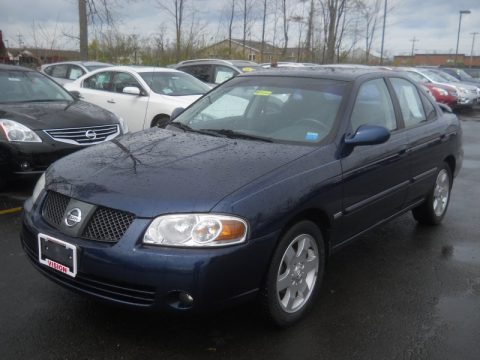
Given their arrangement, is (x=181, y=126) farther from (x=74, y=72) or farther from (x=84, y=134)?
(x=74, y=72)

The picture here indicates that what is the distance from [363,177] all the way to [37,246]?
7.34ft

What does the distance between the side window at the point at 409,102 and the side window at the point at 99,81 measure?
6549 mm

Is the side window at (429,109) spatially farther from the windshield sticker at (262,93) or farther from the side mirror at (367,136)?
the windshield sticker at (262,93)

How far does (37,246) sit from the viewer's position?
3.06 meters

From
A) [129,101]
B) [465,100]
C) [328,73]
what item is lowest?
[465,100]

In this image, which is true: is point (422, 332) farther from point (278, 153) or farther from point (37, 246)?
point (37, 246)

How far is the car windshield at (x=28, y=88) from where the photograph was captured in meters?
6.85

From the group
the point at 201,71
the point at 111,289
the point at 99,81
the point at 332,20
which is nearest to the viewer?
the point at 111,289

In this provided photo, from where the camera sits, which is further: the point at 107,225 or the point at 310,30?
the point at 310,30

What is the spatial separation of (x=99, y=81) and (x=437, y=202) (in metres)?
Answer: 7.18

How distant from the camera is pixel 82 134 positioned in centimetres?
629

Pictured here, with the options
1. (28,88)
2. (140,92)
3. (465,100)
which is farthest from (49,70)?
(465,100)

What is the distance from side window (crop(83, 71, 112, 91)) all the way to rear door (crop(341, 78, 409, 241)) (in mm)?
6798

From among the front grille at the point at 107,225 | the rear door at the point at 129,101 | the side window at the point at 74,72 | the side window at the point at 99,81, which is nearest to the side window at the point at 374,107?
the front grille at the point at 107,225
